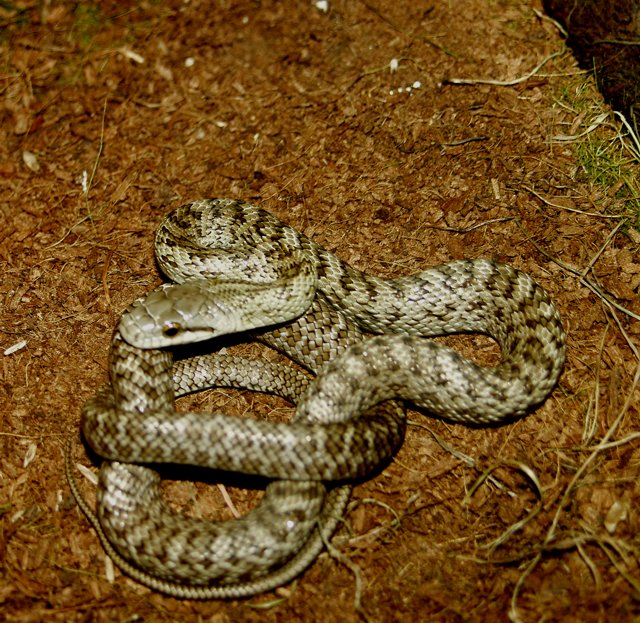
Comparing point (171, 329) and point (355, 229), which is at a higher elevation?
point (355, 229)

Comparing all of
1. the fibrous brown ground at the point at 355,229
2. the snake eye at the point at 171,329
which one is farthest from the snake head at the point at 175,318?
the fibrous brown ground at the point at 355,229

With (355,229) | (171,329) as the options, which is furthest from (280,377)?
(355,229)

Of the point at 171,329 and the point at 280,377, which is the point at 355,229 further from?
the point at 171,329

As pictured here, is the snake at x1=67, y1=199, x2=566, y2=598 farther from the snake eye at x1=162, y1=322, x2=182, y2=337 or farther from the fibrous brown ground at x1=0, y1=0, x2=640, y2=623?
the fibrous brown ground at x1=0, y1=0, x2=640, y2=623

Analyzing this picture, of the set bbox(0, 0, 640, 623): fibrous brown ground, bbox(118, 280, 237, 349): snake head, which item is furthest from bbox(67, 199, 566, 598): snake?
bbox(0, 0, 640, 623): fibrous brown ground

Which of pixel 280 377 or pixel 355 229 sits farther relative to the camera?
pixel 355 229

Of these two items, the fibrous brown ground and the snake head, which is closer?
the fibrous brown ground
